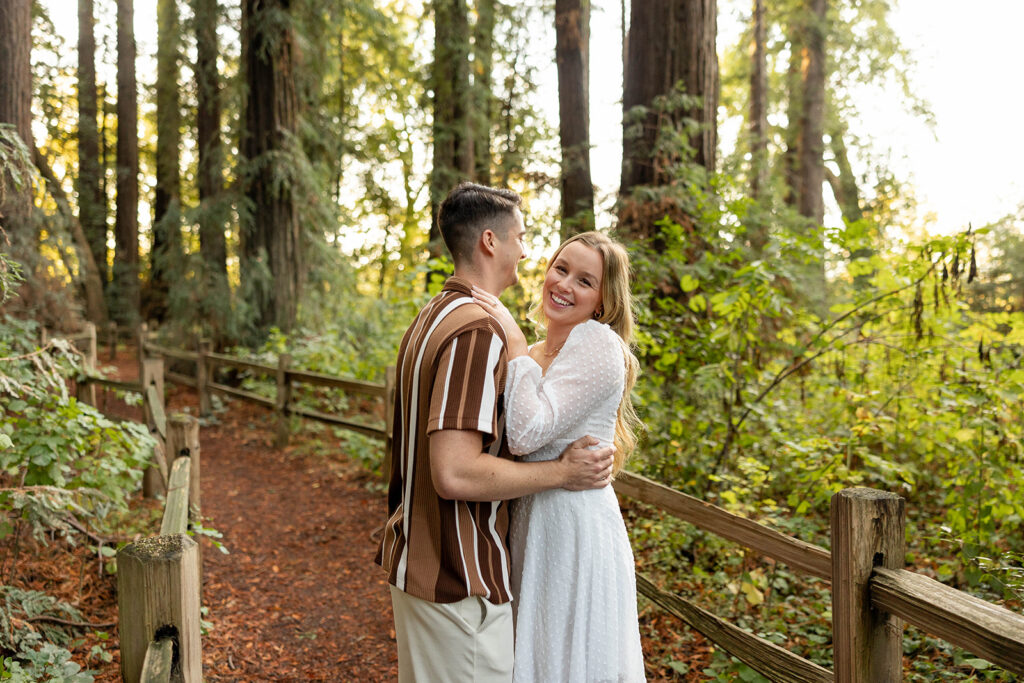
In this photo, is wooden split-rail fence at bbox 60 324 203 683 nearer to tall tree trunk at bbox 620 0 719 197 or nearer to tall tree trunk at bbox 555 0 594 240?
tall tree trunk at bbox 620 0 719 197

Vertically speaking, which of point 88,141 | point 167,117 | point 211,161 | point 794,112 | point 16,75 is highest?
point 167,117

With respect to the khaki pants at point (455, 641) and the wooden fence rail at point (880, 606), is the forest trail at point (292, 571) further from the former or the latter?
the wooden fence rail at point (880, 606)

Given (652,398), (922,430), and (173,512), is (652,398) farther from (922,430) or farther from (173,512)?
(173,512)

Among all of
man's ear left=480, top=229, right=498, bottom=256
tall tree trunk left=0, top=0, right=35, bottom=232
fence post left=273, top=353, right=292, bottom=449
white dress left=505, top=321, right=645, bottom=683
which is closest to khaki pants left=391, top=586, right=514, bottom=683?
white dress left=505, top=321, right=645, bottom=683

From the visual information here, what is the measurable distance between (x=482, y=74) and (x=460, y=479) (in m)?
13.8

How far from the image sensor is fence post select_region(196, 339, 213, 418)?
36.2 ft

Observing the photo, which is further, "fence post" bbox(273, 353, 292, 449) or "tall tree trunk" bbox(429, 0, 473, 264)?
"tall tree trunk" bbox(429, 0, 473, 264)

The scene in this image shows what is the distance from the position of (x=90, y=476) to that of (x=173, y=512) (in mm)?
1696

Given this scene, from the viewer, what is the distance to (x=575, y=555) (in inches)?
88.2

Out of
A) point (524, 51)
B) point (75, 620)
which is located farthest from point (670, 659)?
point (524, 51)

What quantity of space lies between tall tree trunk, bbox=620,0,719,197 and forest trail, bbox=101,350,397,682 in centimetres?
424

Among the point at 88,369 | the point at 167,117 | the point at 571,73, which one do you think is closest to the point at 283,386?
the point at 88,369

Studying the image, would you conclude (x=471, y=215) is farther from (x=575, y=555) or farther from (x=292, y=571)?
(x=292, y=571)

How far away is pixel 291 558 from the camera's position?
6.10m
